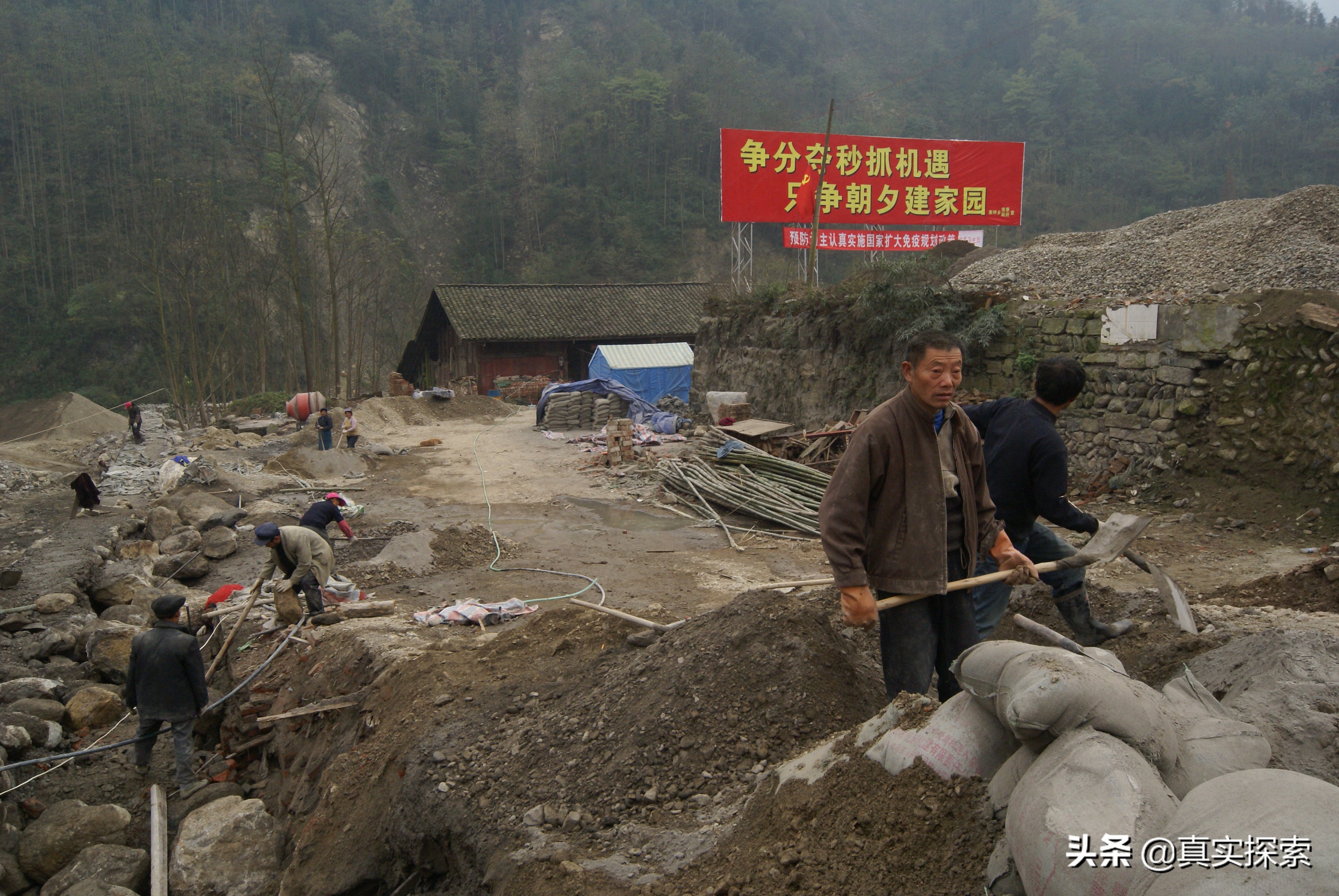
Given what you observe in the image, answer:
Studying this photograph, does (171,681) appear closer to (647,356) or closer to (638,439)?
(638,439)

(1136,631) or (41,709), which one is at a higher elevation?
(1136,631)

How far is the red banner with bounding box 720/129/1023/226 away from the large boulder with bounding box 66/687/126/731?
55.4 ft

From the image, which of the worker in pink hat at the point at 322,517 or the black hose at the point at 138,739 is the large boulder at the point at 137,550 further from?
the black hose at the point at 138,739

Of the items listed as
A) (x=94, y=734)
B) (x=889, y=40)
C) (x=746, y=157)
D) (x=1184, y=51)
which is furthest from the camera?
(x=889, y=40)

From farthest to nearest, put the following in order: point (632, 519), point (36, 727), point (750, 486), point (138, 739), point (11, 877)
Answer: point (632, 519)
point (750, 486)
point (36, 727)
point (138, 739)
point (11, 877)

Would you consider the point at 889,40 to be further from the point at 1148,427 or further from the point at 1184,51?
the point at 1148,427

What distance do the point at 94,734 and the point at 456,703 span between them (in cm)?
350

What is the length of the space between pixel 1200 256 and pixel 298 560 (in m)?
11.0

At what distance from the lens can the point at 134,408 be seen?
20594 mm

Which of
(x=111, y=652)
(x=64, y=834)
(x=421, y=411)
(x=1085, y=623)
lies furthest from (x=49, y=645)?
(x=421, y=411)

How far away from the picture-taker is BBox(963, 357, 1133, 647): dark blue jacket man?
11.5 feet

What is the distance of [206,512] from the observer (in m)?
10.5

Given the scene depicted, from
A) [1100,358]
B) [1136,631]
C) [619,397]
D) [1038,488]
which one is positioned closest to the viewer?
[1038,488]

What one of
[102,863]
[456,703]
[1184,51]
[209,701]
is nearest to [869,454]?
[456,703]
